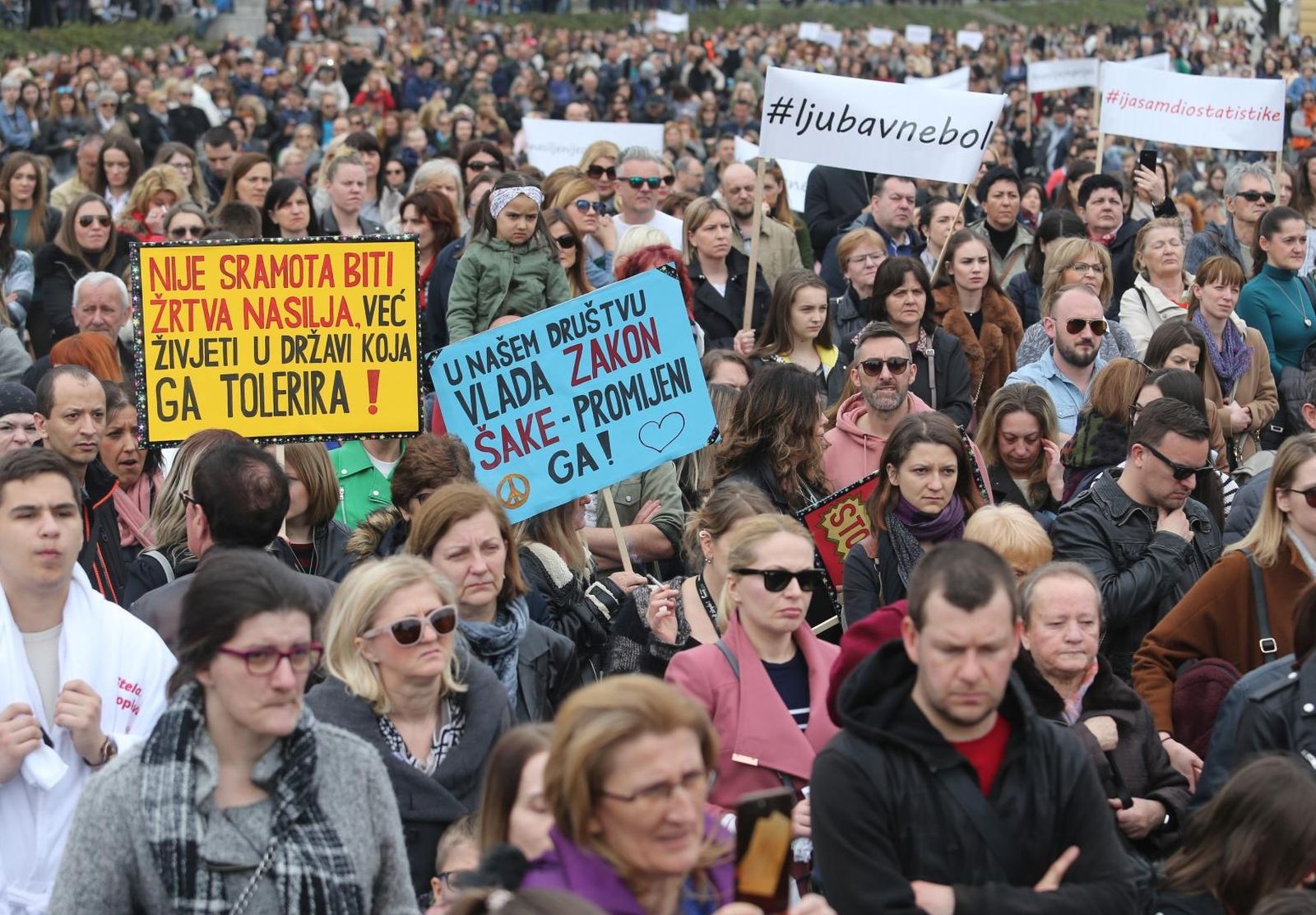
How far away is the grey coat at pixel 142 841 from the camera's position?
373 centimetres

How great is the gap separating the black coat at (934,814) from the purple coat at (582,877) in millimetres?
572

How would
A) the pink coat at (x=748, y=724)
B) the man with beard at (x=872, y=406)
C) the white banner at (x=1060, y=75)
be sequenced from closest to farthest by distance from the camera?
the pink coat at (x=748, y=724), the man with beard at (x=872, y=406), the white banner at (x=1060, y=75)

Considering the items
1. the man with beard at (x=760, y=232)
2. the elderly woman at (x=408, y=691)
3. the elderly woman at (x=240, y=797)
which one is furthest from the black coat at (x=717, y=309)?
the elderly woman at (x=240, y=797)

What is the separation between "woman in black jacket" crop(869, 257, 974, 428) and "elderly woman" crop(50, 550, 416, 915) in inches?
218

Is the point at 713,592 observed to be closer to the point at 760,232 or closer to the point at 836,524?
the point at 836,524

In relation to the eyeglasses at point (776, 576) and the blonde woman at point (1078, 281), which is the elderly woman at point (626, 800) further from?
the blonde woman at point (1078, 281)

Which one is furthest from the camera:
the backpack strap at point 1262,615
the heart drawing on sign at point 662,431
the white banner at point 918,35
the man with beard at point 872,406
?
the white banner at point 918,35

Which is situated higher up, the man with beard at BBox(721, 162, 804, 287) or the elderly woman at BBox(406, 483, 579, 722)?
the man with beard at BBox(721, 162, 804, 287)

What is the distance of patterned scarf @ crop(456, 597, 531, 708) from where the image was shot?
563 cm

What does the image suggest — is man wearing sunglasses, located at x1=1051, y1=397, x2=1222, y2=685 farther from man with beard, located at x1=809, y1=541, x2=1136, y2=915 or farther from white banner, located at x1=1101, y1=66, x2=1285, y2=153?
white banner, located at x1=1101, y1=66, x2=1285, y2=153

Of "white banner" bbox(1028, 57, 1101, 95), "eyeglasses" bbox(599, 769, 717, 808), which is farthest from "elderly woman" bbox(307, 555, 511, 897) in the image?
"white banner" bbox(1028, 57, 1101, 95)

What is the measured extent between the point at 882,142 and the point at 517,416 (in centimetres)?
493

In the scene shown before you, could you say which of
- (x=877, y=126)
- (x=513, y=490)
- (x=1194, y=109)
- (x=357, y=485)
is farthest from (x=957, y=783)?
(x=1194, y=109)

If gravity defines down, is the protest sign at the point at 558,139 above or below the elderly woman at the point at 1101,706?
above
